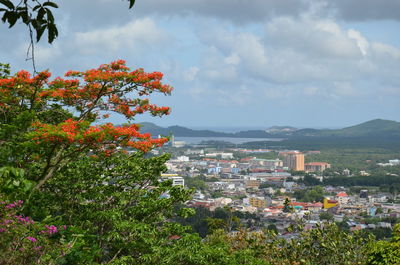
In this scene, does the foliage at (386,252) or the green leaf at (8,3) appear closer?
the green leaf at (8,3)

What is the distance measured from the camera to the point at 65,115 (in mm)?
6898

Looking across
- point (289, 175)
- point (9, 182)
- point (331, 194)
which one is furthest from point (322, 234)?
point (289, 175)

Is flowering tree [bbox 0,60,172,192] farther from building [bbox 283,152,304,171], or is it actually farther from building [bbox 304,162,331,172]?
building [bbox 283,152,304,171]

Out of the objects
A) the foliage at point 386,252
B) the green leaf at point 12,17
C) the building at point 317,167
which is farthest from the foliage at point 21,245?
the building at point 317,167

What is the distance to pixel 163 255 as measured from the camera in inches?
219

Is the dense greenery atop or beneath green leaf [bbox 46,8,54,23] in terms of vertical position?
beneath

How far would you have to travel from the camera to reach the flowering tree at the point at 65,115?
4445 mm

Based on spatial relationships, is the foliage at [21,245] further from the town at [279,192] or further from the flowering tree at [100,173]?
the town at [279,192]

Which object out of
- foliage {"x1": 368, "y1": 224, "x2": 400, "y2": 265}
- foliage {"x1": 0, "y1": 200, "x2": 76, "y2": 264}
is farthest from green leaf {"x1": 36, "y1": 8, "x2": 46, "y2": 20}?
foliage {"x1": 368, "y1": 224, "x2": 400, "y2": 265}

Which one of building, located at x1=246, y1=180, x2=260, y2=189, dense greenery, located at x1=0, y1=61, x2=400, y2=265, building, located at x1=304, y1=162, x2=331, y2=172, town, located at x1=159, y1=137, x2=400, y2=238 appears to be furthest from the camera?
building, located at x1=304, y1=162, x2=331, y2=172

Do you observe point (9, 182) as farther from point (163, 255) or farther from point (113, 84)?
point (113, 84)

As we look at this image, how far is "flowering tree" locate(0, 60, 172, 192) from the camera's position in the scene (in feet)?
14.6

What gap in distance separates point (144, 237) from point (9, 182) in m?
3.96

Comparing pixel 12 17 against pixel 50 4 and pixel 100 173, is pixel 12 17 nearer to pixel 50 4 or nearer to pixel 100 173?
pixel 50 4
